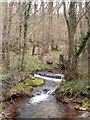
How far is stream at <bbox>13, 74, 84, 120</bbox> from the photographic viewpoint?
8.71 m

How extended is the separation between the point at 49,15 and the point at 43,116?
1460 centimetres

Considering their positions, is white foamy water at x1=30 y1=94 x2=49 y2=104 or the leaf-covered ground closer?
the leaf-covered ground

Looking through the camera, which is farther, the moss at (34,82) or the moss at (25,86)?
the moss at (34,82)

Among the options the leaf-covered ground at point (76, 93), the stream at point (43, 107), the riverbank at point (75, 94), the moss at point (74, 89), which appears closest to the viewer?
the stream at point (43, 107)

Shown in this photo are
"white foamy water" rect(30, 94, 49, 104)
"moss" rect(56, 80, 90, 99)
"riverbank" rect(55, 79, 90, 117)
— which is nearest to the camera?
"riverbank" rect(55, 79, 90, 117)

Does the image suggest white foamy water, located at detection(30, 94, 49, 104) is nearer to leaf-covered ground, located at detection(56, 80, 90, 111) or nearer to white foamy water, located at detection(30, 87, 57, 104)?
white foamy water, located at detection(30, 87, 57, 104)

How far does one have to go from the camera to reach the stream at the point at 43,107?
871 cm

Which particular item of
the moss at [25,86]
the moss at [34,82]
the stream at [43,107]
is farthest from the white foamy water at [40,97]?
the moss at [34,82]

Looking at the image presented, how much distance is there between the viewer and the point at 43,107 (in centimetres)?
966

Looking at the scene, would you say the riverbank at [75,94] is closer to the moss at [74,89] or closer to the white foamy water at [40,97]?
the moss at [74,89]

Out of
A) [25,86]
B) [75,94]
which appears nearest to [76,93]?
[75,94]

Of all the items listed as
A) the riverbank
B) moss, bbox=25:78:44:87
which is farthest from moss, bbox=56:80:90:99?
moss, bbox=25:78:44:87

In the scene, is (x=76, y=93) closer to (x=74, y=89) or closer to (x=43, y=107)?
(x=74, y=89)

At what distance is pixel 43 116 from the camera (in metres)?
8.59
